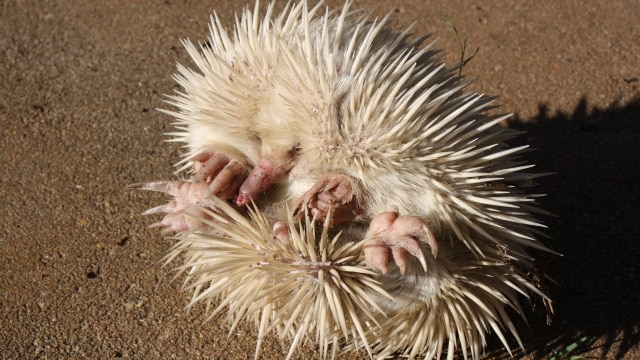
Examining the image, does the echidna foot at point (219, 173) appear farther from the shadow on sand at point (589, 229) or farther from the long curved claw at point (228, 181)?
the shadow on sand at point (589, 229)

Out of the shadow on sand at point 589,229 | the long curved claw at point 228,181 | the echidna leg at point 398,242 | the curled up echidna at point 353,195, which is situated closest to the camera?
the echidna leg at point 398,242

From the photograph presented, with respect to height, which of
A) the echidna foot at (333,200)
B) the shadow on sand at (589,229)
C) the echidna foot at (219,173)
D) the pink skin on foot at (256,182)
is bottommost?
the shadow on sand at (589,229)

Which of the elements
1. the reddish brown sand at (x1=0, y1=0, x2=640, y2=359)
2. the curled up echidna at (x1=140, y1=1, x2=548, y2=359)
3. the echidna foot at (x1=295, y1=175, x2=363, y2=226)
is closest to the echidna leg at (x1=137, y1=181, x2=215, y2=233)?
the curled up echidna at (x1=140, y1=1, x2=548, y2=359)

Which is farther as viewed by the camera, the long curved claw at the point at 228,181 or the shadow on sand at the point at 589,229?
the shadow on sand at the point at 589,229

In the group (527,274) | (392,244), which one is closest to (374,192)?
(392,244)

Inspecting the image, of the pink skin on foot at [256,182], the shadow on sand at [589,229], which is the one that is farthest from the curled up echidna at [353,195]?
the shadow on sand at [589,229]

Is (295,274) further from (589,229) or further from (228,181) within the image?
(589,229)

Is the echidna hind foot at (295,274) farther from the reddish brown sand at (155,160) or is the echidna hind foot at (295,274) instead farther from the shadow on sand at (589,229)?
the shadow on sand at (589,229)

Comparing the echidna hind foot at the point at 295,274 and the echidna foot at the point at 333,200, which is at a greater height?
the echidna foot at the point at 333,200

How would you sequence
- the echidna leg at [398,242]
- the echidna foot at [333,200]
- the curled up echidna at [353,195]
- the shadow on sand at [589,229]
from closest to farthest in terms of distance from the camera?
1. the echidna leg at [398,242]
2. the curled up echidna at [353,195]
3. the echidna foot at [333,200]
4. the shadow on sand at [589,229]
